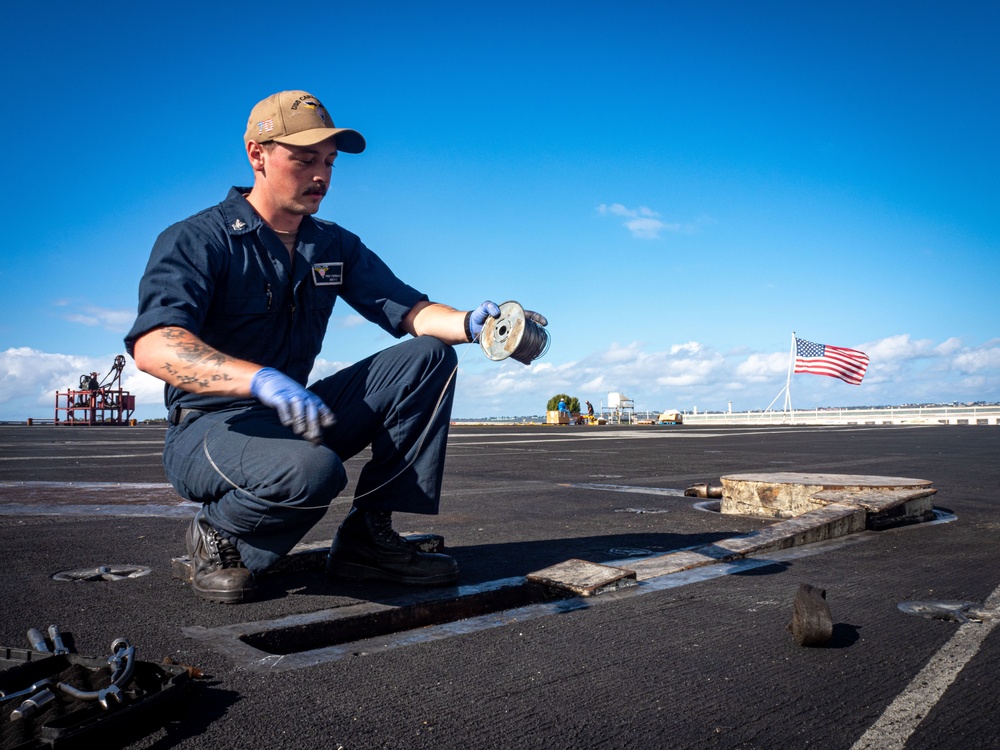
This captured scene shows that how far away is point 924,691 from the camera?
172 centimetres

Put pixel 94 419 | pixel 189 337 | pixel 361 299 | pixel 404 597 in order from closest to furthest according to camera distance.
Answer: pixel 189 337
pixel 404 597
pixel 361 299
pixel 94 419

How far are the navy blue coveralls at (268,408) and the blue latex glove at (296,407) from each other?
0.97ft

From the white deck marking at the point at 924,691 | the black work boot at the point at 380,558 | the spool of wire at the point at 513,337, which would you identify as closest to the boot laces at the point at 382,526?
the black work boot at the point at 380,558

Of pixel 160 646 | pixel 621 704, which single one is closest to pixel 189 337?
pixel 160 646

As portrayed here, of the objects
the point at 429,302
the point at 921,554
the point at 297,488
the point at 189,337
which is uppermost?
the point at 429,302

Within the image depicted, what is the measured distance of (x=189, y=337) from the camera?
222 centimetres

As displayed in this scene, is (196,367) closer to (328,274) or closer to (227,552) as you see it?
(227,552)

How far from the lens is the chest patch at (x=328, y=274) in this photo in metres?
2.91

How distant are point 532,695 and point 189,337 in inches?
55.3

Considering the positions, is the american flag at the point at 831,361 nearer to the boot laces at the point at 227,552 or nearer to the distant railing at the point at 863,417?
the distant railing at the point at 863,417

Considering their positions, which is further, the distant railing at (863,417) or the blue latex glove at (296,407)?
the distant railing at (863,417)

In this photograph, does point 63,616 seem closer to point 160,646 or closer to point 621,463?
point 160,646

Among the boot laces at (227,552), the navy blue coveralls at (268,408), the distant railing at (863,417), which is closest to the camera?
the navy blue coveralls at (268,408)

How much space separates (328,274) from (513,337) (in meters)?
0.83
